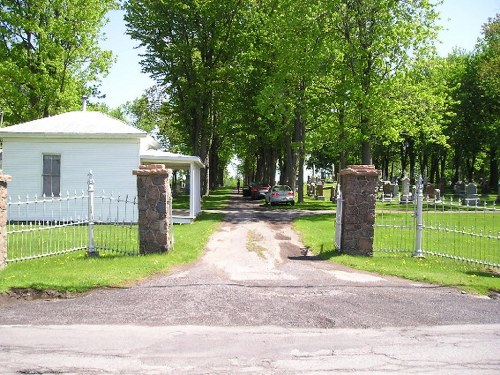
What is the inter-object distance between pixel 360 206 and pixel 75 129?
14015 millimetres

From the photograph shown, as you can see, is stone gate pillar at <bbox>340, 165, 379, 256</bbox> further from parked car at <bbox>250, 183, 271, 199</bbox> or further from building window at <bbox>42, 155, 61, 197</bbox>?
parked car at <bbox>250, 183, 271, 199</bbox>

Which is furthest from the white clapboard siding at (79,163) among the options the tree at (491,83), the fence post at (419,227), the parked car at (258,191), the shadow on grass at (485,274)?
the tree at (491,83)

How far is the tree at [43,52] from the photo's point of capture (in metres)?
30.5

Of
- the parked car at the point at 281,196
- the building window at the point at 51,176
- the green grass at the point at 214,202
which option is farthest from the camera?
the parked car at the point at 281,196

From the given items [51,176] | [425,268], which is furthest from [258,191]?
[425,268]

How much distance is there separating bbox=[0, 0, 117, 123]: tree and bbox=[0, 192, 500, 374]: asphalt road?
2385 cm

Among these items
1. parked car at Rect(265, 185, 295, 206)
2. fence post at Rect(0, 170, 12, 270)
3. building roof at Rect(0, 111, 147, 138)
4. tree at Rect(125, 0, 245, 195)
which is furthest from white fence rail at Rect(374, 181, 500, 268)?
tree at Rect(125, 0, 245, 195)

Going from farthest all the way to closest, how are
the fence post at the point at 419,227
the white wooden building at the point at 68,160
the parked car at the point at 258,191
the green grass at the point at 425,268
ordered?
the parked car at the point at 258,191 → the white wooden building at the point at 68,160 → the fence post at the point at 419,227 → the green grass at the point at 425,268

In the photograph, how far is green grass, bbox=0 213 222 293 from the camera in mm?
9688

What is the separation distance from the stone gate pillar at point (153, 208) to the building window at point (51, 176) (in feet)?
36.7

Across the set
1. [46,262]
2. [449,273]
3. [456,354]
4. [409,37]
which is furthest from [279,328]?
[409,37]

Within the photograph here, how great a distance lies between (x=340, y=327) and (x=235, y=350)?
6.10 ft

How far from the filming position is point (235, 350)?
6.46m

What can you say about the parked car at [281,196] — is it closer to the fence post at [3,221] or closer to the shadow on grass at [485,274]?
the shadow on grass at [485,274]
